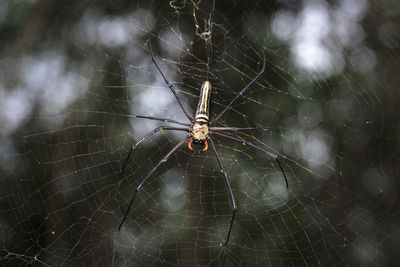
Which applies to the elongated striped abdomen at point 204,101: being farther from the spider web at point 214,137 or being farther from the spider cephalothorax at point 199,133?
the spider web at point 214,137

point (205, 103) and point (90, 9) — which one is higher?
point (90, 9)

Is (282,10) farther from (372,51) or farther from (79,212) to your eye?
(79,212)

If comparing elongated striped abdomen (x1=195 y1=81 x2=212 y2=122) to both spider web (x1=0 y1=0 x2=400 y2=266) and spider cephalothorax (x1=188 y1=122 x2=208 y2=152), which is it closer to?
spider cephalothorax (x1=188 y1=122 x2=208 y2=152)

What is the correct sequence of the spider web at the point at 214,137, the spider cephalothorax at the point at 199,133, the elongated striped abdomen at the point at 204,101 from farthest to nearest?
the spider web at the point at 214,137 → the spider cephalothorax at the point at 199,133 → the elongated striped abdomen at the point at 204,101

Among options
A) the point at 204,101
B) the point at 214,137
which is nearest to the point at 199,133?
the point at 204,101

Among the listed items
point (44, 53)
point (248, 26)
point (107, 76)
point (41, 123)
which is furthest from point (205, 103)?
point (41, 123)

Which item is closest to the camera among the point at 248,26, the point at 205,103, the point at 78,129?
the point at 205,103

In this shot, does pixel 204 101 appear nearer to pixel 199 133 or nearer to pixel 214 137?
pixel 199 133

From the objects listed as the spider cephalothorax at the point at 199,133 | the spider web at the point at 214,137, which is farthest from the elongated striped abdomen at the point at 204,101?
the spider web at the point at 214,137

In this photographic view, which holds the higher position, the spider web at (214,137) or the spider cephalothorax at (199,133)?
the spider web at (214,137)
